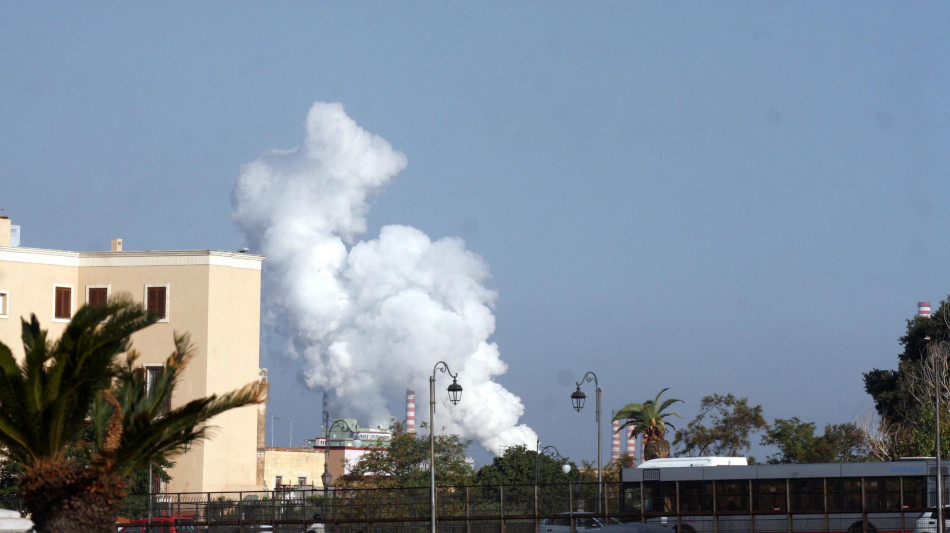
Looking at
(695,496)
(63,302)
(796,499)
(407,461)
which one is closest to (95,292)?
(63,302)

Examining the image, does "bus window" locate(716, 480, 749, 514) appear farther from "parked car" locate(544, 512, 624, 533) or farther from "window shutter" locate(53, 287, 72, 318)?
"window shutter" locate(53, 287, 72, 318)

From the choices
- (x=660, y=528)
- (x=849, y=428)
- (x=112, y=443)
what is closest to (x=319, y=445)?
(x=849, y=428)

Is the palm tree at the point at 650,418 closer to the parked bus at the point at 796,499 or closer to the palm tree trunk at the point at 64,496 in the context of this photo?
the parked bus at the point at 796,499

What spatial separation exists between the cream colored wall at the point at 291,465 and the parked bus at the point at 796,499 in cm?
6251

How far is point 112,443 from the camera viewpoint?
20.2 m

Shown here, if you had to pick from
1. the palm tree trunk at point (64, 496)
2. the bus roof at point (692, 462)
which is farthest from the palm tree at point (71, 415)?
the bus roof at point (692, 462)

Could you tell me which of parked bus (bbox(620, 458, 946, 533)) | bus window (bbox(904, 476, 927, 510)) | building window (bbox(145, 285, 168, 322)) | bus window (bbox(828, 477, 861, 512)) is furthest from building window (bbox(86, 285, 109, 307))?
bus window (bbox(904, 476, 927, 510))

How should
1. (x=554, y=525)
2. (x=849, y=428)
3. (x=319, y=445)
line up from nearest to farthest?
(x=554, y=525)
(x=849, y=428)
(x=319, y=445)

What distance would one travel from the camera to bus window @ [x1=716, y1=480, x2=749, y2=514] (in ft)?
126

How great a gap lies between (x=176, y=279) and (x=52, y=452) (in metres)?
42.2

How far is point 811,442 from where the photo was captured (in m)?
73.7

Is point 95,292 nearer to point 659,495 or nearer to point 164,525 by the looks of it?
point 164,525

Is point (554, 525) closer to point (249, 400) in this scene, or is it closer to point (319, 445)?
point (249, 400)

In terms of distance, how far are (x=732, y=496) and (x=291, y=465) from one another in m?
69.8
